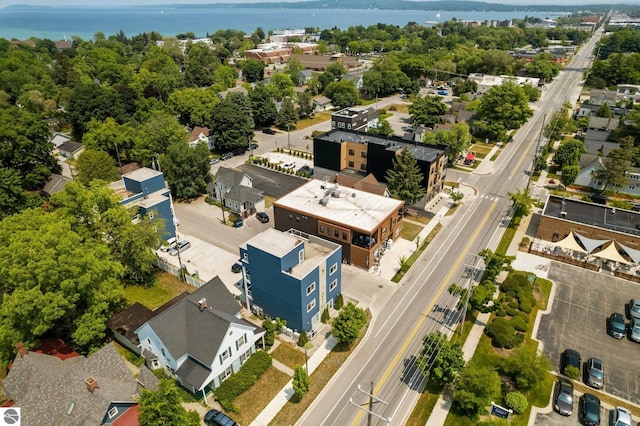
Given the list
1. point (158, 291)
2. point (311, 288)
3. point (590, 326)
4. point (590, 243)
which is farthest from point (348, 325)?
point (590, 243)

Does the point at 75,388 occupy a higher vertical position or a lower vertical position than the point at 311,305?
higher

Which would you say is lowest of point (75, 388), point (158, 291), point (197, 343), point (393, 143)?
point (158, 291)

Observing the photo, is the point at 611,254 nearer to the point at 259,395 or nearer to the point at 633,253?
the point at 633,253

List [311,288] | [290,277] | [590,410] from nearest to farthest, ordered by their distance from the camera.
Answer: [590,410] → [290,277] → [311,288]

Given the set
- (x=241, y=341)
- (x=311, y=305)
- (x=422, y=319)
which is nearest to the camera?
(x=241, y=341)

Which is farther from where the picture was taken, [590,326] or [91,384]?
[590,326]
